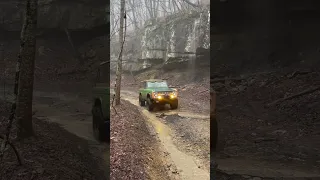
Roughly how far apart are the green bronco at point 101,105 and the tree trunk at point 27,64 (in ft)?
3.27

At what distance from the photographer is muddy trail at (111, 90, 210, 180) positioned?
4.49 m

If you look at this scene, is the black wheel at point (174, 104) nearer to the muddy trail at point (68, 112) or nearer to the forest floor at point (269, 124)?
the forest floor at point (269, 124)

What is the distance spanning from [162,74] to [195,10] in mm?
1238

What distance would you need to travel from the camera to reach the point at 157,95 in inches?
182

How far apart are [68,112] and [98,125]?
0.53 m

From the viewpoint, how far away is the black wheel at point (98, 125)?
4.63 metres

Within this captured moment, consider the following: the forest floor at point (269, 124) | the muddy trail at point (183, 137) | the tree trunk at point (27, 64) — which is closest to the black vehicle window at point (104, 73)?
the muddy trail at point (183, 137)

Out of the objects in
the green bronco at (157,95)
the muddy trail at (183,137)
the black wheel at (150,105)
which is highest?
the green bronco at (157,95)

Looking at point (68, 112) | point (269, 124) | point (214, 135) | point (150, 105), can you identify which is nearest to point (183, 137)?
point (214, 135)

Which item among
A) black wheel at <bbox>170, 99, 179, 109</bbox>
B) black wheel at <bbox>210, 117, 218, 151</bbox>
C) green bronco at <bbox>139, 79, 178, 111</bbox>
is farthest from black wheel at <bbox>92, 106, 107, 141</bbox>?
black wheel at <bbox>210, 117, 218, 151</bbox>

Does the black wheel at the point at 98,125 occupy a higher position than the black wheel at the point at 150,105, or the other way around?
the black wheel at the point at 150,105

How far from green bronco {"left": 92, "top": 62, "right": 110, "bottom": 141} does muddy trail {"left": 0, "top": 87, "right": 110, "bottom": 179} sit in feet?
0.34

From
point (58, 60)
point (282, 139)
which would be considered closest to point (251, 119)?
point (282, 139)

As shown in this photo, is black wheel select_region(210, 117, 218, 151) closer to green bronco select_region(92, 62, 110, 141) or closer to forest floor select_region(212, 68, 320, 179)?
forest floor select_region(212, 68, 320, 179)
